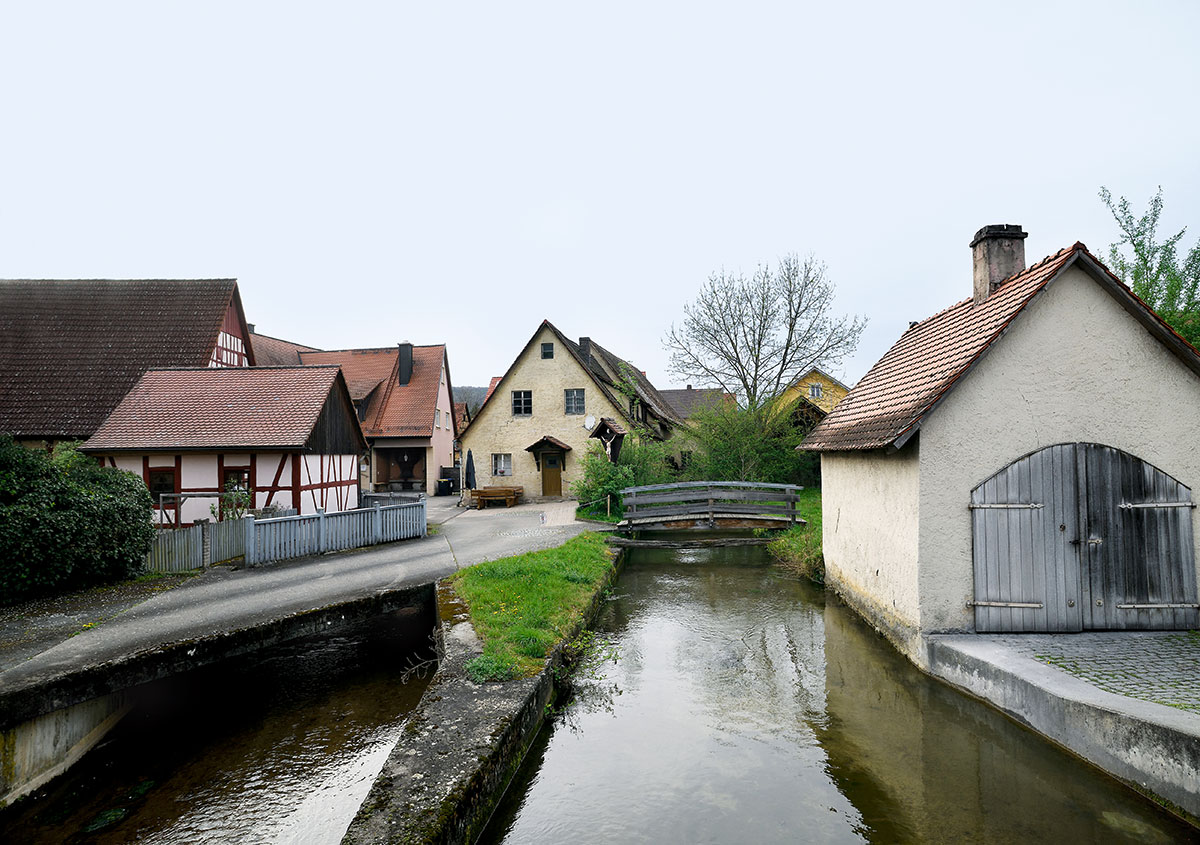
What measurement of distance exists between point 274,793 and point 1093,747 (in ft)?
23.3

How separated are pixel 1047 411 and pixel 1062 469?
701 millimetres

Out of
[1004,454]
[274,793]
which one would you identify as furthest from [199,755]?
[1004,454]

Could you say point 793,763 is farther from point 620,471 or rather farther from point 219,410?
point 219,410

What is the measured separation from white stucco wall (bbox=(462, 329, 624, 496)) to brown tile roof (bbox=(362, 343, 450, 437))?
4.63m

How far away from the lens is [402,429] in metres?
32.4

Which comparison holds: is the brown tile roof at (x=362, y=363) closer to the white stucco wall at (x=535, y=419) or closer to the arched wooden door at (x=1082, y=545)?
the white stucco wall at (x=535, y=419)

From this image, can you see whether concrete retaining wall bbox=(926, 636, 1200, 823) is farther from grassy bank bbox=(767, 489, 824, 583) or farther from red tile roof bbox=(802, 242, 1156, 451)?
grassy bank bbox=(767, 489, 824, 583)

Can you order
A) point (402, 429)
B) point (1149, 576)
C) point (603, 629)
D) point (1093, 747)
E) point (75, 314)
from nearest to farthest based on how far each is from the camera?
point (1093, 747)
point (1149, 576)
point (603, 629)
point (75, 314)
point (402, 429)

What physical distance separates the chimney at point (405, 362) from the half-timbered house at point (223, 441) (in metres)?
16.4

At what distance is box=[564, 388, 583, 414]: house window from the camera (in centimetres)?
2812

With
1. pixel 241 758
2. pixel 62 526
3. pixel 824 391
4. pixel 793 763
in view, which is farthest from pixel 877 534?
pixel 824 391

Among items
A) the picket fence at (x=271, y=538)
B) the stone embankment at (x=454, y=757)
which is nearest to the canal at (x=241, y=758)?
the stone embankment at (x=454, y=757)

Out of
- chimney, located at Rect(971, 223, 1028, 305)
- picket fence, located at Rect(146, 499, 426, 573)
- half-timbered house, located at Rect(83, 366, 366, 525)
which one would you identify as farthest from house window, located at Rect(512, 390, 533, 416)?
chimney, located at Rect(971, 223, 1028, 305)

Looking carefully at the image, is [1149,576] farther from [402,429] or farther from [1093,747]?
[402,429]
